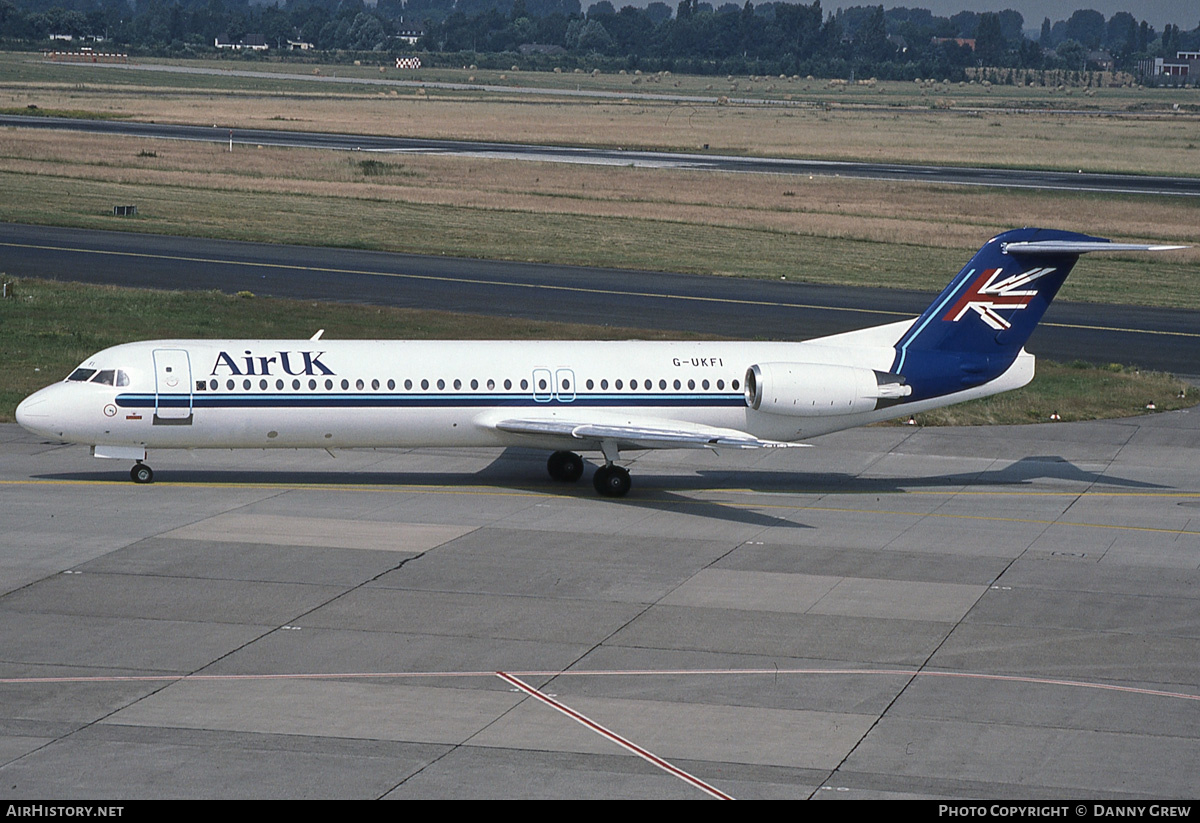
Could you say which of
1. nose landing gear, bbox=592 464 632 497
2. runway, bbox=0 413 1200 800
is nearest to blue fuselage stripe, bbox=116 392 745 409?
nose landing gear, bbox=592 464 632 497

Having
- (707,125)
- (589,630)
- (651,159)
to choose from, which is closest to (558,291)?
(589,630)

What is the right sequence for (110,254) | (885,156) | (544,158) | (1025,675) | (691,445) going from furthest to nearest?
(885,156) → (544,158) → (110,254) → (691,445) → (1025,675)

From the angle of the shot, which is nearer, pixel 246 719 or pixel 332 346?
pixel 246 719

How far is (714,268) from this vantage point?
6944cm

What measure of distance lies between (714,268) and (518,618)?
155 ft

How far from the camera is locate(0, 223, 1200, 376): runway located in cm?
5481

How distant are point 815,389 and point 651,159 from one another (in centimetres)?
8671

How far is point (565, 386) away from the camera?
32.8 metres

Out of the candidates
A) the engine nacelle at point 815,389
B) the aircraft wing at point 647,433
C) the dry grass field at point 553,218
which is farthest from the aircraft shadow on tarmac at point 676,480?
the dry grass field at point 553,218

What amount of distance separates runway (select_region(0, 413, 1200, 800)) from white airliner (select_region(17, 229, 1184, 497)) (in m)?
1.41

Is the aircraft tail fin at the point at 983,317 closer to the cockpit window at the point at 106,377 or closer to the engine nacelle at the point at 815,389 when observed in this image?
the engine nacelle at the point at 815,389
